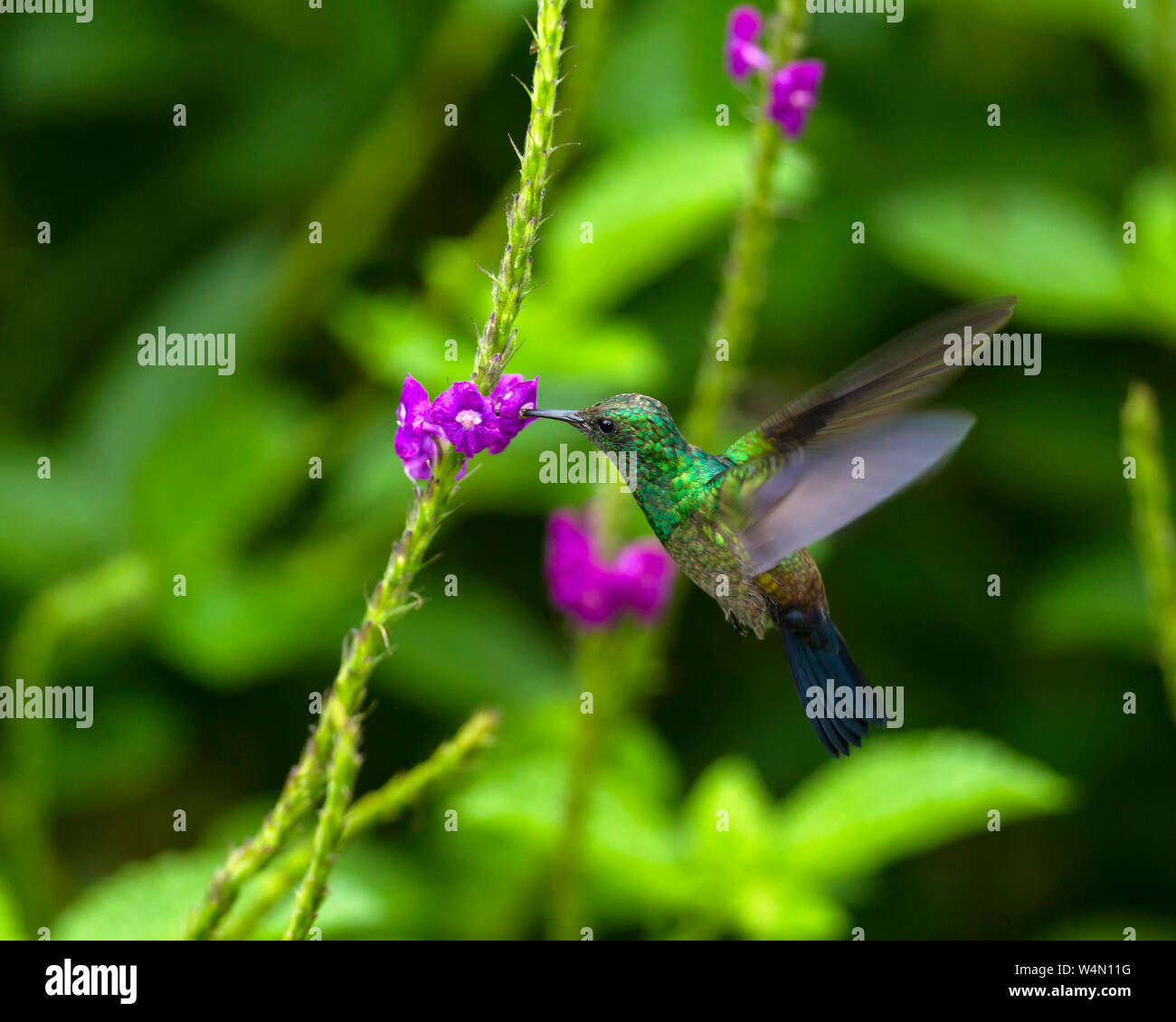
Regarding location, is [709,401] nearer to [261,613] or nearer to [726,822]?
[726,822]

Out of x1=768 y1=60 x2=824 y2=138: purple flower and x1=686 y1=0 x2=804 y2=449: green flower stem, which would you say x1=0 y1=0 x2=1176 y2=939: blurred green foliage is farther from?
x1=768 y1=60 x2=824 y2=138: purple flower

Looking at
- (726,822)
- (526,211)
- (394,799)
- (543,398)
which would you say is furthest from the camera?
(543,398)

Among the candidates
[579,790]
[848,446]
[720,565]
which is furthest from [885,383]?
[579,790]

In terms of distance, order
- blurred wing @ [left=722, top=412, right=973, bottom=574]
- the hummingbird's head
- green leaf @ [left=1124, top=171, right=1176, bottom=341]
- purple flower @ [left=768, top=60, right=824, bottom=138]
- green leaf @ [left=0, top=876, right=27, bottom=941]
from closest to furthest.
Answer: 1. blurred wing @ [left=722, top=412, right=973, bottom=574]
2. the hummingbird's head
3. green leaf @ [left=0, top=876, right=27, bottom=941]
4. purple flower @ [left=768, top=60, right=824, bottom=138]
5. green leaf @ [left=1124, top=171, right=1176, bottom=341]

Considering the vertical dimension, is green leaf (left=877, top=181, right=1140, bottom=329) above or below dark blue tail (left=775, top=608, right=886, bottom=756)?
above

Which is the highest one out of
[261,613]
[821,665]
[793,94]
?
[793,94]

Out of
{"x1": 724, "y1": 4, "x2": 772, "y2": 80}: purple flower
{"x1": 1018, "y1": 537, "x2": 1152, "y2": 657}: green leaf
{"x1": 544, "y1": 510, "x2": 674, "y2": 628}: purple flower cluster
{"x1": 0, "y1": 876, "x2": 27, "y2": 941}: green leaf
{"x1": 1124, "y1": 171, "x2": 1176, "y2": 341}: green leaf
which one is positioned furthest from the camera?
{"x1": 1018, "y1": 537, "x2": 1152, "y2": 657}: green leaf

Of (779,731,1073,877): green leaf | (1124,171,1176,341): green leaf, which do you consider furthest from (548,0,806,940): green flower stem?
(1124,171,1176,341): green leaf
